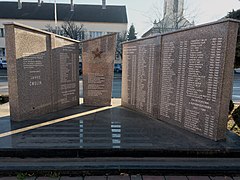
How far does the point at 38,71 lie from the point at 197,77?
395cm

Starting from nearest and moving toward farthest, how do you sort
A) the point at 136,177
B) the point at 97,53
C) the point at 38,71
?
the point at 136,177 → the point at 38,71 → the point at 97,53

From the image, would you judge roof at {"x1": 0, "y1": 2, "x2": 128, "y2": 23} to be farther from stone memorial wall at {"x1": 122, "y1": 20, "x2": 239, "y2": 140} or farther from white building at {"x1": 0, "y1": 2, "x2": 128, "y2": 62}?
stone memorial wall at {"x1": 122, "y1": 20, "x2": 239, "y2": 140}

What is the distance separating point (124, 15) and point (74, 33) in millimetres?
11597

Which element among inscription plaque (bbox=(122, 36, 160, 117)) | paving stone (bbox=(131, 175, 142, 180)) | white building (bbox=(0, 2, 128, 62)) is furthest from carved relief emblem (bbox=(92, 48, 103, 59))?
white building (bbox=(0, 2, 128, 62))

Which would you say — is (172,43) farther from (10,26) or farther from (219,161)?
(10,26)

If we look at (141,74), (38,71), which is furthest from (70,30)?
(141,74)

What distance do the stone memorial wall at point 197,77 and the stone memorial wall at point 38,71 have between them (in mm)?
2524

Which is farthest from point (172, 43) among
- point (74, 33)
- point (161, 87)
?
point (74, 33)

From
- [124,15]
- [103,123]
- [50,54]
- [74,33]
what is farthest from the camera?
[124,15]

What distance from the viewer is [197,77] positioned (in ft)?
13.6

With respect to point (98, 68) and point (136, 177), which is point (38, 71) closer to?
point (98, 68)

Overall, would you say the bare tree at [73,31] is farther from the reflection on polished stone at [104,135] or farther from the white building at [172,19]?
the reflection on polished stone at [104,135]

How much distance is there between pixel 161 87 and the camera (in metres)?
5.20

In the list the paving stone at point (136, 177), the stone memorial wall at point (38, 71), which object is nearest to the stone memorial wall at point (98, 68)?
the stone memorial wall at point (38, 71)
